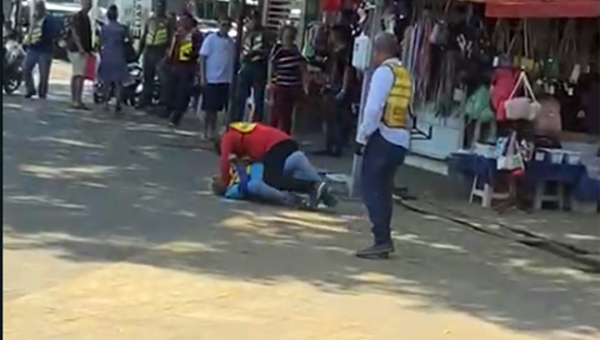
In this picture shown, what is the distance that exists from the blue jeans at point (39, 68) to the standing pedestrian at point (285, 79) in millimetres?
5593

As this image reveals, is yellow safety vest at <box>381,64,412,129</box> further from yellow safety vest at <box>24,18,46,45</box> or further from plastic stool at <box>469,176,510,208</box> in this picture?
yellow safety vest at <box>24,18,46,45</box>

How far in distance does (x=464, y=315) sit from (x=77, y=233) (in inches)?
124

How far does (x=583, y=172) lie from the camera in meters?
12.4

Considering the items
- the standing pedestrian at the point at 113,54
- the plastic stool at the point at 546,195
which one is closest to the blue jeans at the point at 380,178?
the plastic stool at the point at 546,195

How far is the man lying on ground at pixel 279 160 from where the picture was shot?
1137 cm

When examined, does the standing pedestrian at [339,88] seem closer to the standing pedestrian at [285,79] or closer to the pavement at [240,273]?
the standing pedestrian at [285,79]

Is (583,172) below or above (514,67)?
below

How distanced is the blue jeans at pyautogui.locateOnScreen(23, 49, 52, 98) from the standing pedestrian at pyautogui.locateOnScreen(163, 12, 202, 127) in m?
2.49

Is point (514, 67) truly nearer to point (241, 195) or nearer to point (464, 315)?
point (241, 195)

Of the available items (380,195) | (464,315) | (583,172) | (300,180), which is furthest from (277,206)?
(464,315)

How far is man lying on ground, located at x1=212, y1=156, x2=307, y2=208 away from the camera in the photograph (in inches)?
448

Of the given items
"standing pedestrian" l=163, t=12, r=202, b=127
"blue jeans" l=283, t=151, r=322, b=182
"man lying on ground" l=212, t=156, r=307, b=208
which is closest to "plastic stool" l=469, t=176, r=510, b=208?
"blue jeans" l=283, t=151, r=322, b=182

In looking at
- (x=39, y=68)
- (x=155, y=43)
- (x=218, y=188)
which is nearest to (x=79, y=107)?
(x=39, y=68)

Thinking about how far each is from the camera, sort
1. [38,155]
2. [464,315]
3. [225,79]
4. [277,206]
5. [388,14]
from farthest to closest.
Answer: [225,79]
[388,14]
[38,155]
[277,206]
[464,315]
